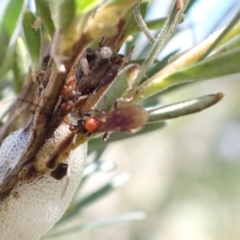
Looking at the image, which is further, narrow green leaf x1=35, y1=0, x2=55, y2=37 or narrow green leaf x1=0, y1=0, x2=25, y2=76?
narrow green leaf x1=0, y1=0, x2=25, y2=76

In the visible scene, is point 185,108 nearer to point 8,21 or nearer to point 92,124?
point 92,124

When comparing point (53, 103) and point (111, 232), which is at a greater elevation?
point (53, 103)

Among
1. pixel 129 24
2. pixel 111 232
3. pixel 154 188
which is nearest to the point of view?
pixel 129 24

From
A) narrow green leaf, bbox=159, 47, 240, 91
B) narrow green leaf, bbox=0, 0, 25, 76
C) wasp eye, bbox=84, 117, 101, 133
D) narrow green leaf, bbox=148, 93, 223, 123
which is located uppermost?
narrow green leaf, bbox=0, 0, 25, 76

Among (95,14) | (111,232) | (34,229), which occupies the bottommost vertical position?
(111,232)

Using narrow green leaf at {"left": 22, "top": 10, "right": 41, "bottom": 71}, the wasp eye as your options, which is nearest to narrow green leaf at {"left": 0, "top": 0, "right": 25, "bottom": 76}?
narrow green leaf at {"left": 22, "top": 10, "right": 41, "bottom": 71}

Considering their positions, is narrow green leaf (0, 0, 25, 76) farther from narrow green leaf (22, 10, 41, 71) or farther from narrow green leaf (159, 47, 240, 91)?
narrow green leaf (159, 47, 240, 91)

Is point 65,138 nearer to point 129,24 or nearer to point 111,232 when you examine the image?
point 129,24

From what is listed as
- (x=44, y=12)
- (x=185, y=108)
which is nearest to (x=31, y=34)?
(x=44, y=12)

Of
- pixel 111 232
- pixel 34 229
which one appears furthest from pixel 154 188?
pixel 34 229

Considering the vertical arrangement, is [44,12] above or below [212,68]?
above

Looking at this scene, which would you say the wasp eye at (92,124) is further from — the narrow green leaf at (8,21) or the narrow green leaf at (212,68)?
Result: the narrow green leaf at (8,21)
